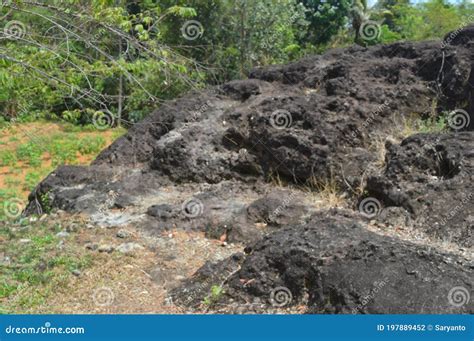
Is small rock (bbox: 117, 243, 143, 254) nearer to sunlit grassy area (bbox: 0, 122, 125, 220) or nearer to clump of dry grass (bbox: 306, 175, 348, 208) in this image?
clump of dry grass (bbox: 306, 175, 348, 208)

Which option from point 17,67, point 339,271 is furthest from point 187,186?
point 339,271

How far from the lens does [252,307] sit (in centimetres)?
456

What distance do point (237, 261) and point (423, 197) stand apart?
6.62 ft

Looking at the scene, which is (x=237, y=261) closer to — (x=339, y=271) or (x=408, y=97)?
(x=339, y=271)

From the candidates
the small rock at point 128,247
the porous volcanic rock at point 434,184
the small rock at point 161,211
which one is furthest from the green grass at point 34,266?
the porous volcanic rock at point 434,184

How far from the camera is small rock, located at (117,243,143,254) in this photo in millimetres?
6122

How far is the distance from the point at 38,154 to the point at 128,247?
8340 millimetres

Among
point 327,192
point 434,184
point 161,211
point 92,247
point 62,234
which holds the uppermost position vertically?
point 434,184

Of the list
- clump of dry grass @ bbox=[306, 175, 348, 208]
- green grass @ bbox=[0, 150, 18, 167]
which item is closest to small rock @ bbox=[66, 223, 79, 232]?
clump of dry grass @ bbox=[306, 175, 348, 208]

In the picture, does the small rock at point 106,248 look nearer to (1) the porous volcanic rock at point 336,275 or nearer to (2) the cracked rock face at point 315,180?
(2) the cracked rock face at point 315,180

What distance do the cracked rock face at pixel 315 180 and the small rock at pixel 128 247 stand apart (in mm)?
423

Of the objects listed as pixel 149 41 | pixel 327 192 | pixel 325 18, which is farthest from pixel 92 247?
pixel 325 18

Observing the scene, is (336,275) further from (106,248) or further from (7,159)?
(7,159)

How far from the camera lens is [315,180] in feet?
23.9
